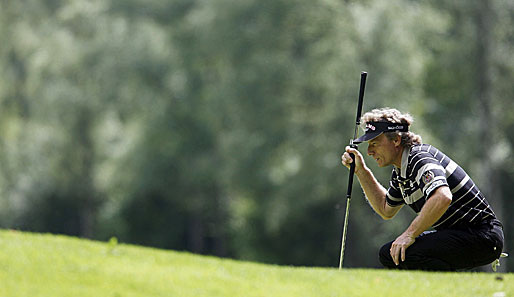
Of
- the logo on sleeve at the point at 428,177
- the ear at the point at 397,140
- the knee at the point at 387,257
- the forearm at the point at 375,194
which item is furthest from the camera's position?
the forearm at the point at 375,194

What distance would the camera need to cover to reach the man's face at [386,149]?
662 centimetres

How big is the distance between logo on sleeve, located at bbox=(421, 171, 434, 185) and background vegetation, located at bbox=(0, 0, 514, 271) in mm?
20239

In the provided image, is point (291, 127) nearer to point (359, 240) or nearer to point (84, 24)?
point (359, 240)

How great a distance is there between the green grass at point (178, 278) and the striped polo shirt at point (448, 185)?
381 centimetres

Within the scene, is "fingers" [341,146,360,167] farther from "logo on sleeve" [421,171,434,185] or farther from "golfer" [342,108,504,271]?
"logo on sleeve" [421,171,434,185]

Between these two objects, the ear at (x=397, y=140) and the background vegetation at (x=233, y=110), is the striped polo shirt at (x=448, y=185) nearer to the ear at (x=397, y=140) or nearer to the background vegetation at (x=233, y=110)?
the ear at (x=397, y=140)

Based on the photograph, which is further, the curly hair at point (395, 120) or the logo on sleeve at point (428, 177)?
the curly hair at point (395, 120)

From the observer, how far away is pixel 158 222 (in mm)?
40625

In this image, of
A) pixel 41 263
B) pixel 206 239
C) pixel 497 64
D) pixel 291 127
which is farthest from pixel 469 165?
pixel 41 263

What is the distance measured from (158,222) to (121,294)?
31045mm

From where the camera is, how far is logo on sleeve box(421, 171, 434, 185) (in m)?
6.11

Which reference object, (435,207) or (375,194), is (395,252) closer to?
(435,207)

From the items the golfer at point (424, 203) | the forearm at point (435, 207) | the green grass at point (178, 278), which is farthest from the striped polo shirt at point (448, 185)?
the green grass at point (178, 278)

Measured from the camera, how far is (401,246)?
6383mm
